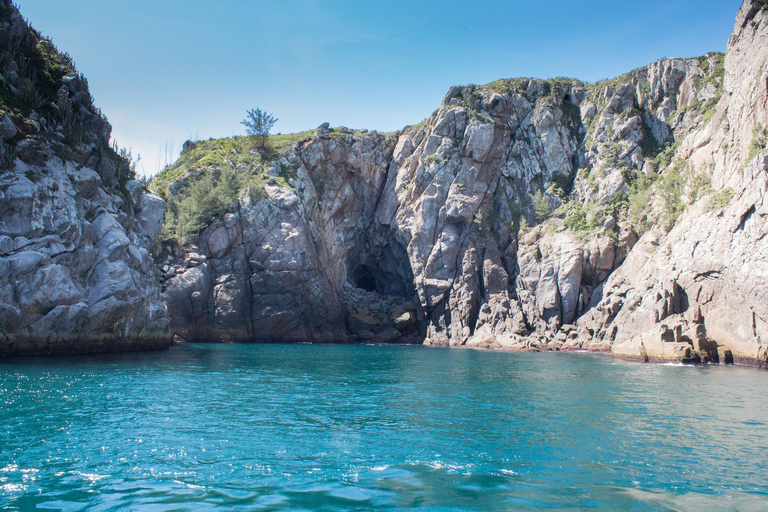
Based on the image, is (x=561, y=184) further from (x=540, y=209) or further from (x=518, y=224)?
(x=518, y=224)

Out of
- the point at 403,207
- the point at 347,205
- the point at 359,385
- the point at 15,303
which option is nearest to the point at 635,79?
the point at 403,207

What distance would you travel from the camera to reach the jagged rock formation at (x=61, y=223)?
83.5ft

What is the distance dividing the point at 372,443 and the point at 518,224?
5532cm

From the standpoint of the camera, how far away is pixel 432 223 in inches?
2547

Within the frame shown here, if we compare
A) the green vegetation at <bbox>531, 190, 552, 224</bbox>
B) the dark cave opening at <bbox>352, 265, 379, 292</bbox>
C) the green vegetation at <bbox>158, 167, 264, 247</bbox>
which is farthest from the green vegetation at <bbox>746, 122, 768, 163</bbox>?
the dark cave opening at <bbox>352, 265, 379, 292</bbox>

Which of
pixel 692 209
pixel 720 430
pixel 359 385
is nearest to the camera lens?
pixel 720 430

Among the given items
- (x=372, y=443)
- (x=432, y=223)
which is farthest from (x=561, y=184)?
(x=372, y=443)

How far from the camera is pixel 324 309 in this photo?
194 feet

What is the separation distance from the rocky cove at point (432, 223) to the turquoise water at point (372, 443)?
9.57 meters

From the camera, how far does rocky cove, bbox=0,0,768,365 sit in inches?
1143

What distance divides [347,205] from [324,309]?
18.7 meters

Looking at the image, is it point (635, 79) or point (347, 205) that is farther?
point (347, 205)

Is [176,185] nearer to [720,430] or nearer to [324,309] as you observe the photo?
[324,309]

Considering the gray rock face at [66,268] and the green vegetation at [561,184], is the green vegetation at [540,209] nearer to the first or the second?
the green vegetation at [561,184]
